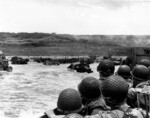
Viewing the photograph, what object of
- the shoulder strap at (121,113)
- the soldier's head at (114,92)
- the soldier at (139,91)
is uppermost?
the soldier's head at (114,92)

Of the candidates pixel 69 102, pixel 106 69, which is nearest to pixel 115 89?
pixel 69 102

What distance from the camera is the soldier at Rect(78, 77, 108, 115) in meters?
5.06

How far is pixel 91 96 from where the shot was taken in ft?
17.2

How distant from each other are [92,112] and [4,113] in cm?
1077

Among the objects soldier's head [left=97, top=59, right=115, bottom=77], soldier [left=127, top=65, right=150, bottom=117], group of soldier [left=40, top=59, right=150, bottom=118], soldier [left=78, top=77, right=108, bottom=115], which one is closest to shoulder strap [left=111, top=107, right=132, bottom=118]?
group of soldier [left=40, top=59, right=150, bottom=118]

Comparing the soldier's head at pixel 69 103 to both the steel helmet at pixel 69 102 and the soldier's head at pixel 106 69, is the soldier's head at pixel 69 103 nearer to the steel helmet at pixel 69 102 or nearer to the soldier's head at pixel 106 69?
the steel helmet at pixel 69 102

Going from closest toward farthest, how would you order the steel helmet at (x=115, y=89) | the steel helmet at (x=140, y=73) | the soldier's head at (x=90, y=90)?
1. the steel helmet at (x=115, y=89)
2. the soldier's head at (x=90, y=90)
3. the steel helmet at (x=140, y=73)

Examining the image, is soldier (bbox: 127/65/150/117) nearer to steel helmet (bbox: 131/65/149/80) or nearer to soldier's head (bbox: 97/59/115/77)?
steel helmet (bbox: 131/65/149/80)

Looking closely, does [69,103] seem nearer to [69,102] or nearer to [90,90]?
[69,102]

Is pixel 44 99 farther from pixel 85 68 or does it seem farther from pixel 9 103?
pixel 85 68

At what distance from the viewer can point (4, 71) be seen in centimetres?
4356

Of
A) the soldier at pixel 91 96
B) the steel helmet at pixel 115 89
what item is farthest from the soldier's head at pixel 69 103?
the soldier at pixel 91 96

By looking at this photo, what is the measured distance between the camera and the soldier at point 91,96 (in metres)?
5.06

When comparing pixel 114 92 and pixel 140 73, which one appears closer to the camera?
pixel 114 92
